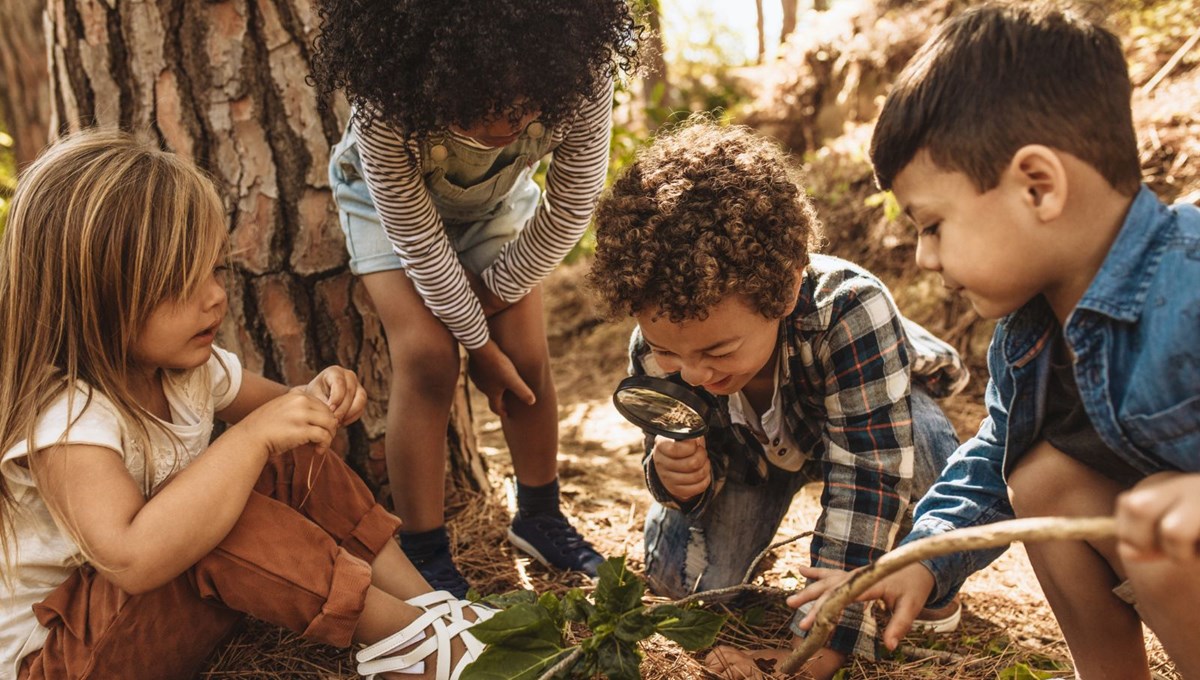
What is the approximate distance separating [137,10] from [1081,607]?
108 inches

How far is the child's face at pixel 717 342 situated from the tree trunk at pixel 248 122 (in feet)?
3.67

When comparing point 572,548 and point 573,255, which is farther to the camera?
point 573,255

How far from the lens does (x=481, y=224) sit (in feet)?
8.23

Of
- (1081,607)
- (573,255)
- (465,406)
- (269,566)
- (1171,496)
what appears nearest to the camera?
(1171,496)

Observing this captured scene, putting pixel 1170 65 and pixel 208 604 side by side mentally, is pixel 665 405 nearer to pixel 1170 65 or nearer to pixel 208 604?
pixel 208 604

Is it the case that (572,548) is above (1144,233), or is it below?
below

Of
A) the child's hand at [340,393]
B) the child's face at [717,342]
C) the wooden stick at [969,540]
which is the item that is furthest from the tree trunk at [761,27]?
the wooden stick at [969,540]

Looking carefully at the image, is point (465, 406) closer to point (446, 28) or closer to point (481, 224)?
point (481, 224)

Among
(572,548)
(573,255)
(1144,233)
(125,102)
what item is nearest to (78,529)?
(572,548)

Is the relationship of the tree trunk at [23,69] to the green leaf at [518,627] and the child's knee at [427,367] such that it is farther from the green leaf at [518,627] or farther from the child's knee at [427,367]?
the green leaf at [518,627]

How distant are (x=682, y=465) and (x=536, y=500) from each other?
0.59 meters

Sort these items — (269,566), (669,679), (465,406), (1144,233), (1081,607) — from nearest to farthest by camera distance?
(1144,233), (1081,607), (269,566), (669,679), (465,406)

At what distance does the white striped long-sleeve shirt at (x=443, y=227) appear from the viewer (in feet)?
6.94

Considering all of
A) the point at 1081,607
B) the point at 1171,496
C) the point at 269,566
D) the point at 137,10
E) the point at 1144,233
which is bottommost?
the point at 1081,607
